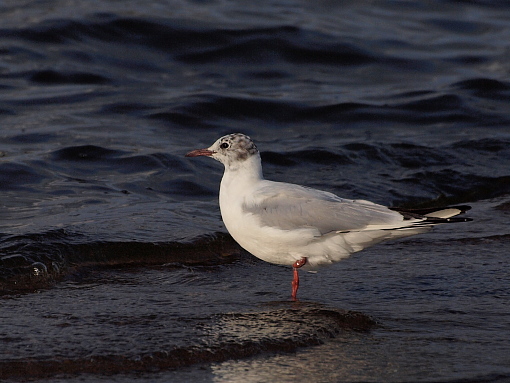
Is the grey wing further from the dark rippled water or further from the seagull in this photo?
the dark rippled water

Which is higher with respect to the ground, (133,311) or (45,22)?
(45,22)

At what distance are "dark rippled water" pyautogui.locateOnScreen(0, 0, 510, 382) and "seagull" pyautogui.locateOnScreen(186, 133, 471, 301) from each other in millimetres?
324

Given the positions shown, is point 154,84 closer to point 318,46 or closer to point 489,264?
point 318,46

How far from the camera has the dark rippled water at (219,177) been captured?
15.1ft

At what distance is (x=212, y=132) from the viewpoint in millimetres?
11258

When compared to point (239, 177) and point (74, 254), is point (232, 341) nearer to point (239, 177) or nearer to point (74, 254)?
point (239, 177)

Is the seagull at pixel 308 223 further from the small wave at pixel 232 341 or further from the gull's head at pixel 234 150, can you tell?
the small wave at pixel 232 341

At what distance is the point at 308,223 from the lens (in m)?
5.66

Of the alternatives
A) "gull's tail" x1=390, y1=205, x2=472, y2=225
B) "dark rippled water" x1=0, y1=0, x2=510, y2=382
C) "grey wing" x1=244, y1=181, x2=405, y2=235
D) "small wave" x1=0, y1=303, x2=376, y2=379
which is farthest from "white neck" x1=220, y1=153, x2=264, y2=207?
"gull's tail" x1=390, y1=205, x2=472, y2=225

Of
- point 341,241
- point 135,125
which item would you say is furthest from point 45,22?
point 341,241

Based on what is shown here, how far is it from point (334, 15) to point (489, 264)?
35.6 feet

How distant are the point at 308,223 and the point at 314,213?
0.28ft

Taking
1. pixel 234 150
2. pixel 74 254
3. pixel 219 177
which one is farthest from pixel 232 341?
pixel 219 177

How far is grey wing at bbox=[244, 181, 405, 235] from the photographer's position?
5617mm
